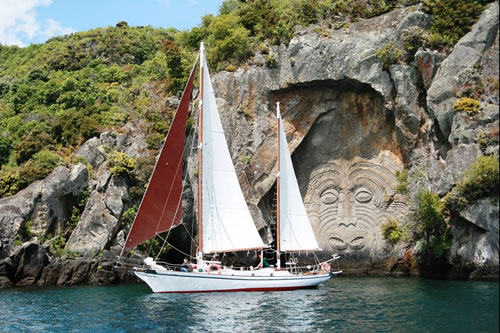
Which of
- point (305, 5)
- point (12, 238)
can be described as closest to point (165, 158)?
point (12, 238)

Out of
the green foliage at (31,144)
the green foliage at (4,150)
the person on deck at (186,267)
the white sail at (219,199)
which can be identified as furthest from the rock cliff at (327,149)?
the green foliage at (4,150)

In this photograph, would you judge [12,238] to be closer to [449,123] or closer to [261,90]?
[261,90]

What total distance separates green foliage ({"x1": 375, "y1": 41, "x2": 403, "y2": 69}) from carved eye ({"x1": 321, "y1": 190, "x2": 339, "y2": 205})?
12.5 m

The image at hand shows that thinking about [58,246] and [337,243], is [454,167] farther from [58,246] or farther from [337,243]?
[58,246]

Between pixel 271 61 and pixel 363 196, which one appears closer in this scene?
pixel 363 196

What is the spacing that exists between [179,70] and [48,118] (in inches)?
691

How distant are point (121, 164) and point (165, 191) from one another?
40.3 ft

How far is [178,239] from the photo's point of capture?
4638cm

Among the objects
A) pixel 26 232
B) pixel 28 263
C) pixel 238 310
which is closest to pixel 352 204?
pixel 238 310

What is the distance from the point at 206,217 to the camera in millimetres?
35125

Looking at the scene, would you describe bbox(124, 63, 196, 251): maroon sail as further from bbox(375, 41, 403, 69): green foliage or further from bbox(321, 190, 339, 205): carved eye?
bbox(375, 41, 403, 69): green foliage

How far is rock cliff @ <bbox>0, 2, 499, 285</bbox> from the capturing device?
41.6m

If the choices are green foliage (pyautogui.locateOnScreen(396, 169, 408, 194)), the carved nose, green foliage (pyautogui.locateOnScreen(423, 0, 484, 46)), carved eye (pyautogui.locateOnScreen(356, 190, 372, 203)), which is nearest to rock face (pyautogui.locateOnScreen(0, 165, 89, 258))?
the carved nose

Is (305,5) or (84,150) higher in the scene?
(305,5)
